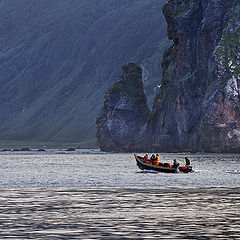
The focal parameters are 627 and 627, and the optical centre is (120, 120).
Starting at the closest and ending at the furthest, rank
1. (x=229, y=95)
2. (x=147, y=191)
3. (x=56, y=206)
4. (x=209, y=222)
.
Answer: (x=209, y=222), (x=56, y=206), (x=147, y=191), (x=229, y=95)

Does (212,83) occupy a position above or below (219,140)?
above

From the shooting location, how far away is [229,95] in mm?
183000

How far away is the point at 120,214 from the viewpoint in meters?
38.0

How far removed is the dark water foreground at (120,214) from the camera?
3073 centimetres

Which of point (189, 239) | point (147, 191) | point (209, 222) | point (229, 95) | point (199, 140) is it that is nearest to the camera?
point (189, 239)

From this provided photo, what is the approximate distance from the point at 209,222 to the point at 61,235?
878 centimetres

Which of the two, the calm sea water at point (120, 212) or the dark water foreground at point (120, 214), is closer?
the dark water foreground at point (120, 214)

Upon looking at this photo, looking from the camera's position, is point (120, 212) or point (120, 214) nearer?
point (120, 214)

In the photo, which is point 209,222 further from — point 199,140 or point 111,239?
point 199,140

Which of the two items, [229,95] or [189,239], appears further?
[229,95]

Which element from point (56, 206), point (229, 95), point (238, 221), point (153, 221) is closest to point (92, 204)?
point (56, 206)

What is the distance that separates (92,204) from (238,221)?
490 inches

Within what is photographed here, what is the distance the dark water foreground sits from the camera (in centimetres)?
3073

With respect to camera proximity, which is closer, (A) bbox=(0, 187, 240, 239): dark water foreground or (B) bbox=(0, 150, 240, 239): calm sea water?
(A) bbox=(0, 187, 240, 239): dark water foreground
